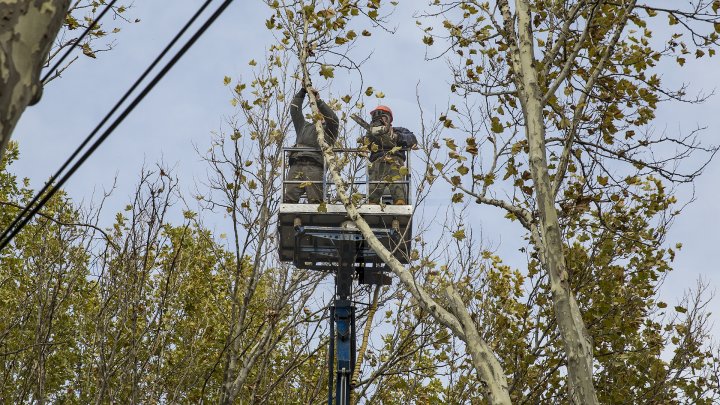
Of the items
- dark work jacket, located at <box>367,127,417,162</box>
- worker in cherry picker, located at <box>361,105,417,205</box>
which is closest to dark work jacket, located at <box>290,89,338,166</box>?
worker in cherry picker, located at <box>361,105,417,205</box>

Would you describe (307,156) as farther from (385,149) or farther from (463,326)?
(463,326)

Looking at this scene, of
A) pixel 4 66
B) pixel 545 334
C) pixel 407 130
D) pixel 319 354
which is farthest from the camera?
pixel 319 354

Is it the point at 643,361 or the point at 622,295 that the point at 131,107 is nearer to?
the point at 622,295

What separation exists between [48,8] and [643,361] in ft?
45.4

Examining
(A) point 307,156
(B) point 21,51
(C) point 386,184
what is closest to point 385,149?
(C) point 386,184

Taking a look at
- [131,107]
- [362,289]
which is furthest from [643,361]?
[131,107]

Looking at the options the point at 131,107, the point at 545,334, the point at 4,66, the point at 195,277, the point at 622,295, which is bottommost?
the point at 4,66

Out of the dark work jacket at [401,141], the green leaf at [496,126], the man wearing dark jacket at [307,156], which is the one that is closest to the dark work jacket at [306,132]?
the man wearing dark jacket at [307,156]

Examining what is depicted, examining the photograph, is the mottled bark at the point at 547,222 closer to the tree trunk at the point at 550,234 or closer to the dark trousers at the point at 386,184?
the tree trunk at the point at 550,234

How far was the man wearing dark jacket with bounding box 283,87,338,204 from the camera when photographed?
11188 mm

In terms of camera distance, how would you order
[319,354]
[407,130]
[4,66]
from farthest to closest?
[319,354]
[407,130]
[4,66]

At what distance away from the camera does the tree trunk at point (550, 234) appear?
285 inches

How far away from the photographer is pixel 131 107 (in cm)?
417

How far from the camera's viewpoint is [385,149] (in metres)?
11.1
